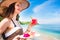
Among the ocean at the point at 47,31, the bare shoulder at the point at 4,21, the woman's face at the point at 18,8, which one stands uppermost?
the woman's face at the point at 18,8

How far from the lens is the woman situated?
6.11 ft

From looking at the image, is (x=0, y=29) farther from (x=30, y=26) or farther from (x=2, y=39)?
(x=30, y=26)

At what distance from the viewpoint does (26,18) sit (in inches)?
74.2

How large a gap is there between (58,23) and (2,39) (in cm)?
53

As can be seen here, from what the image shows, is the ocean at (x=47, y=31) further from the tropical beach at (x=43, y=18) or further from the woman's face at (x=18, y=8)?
the woman's face at (x=18, y=8)

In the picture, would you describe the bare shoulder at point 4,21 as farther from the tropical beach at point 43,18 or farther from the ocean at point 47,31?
the ocean at point 47,31

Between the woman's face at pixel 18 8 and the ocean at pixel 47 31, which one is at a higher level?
the woman's face at pixel 18 8

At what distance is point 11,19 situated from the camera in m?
1.90

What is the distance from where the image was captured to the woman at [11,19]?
1.86 m

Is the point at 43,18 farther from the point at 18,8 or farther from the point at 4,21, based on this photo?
the point at 4,21

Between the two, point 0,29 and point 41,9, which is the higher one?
point 41,9

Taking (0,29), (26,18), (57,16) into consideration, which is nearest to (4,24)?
(0,29)

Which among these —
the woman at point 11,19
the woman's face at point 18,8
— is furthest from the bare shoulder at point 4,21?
the woman's face at point 18,8

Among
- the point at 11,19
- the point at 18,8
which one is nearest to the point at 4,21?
the point at 11,19
